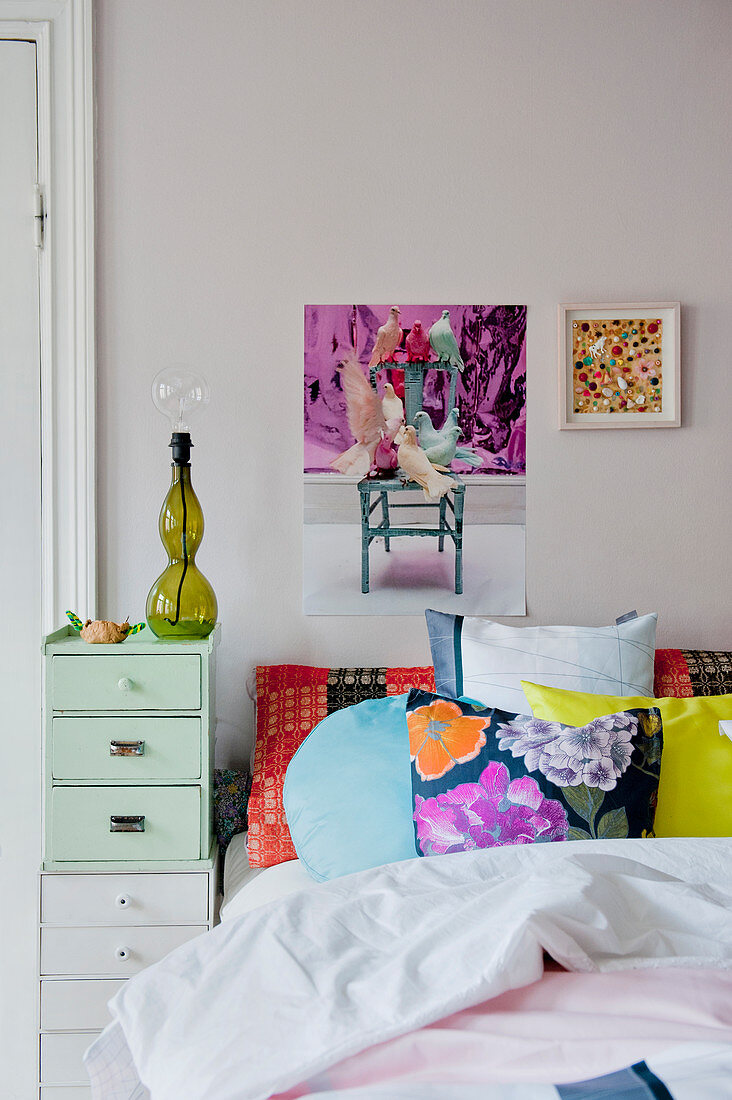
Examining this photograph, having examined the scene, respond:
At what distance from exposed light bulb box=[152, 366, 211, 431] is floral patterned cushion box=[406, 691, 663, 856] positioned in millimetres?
960

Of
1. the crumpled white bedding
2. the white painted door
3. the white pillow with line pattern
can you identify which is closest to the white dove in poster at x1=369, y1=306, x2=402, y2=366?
the white pillow with line pattern

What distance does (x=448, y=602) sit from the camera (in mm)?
2189

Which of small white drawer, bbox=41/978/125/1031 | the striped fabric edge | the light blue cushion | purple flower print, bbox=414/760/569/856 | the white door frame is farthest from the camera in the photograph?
the white door frame

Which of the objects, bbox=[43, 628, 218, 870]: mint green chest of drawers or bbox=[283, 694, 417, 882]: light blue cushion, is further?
bbox=[43, 628, 218, 870]: mint green chest of drawers

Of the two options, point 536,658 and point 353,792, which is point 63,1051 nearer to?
point 353,792

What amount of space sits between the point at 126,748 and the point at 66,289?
114cm

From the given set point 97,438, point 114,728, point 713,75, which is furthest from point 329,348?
point 713,75

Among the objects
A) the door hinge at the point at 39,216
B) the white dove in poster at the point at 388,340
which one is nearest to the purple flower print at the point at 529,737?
the white dove in poster at the point at 388,340

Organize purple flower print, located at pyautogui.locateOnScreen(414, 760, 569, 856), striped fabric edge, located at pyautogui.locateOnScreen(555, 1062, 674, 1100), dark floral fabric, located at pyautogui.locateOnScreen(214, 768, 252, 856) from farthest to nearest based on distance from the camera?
dark floral fabric, located at pyautogui.locateOnScreen(214, 768, 252, 856)
purple flower print, located at pyautogui.locateOnScreen(414, 760, 569, 856)
striped fabric edge, located at pyautogui.locateOnScreen(555, 1062, 674, 1100)

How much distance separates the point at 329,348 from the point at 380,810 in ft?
3.77

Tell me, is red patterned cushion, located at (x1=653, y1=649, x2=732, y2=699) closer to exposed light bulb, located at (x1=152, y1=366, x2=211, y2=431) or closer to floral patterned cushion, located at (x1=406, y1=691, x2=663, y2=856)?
floral patterned cushion, located at (x1=406, y1=691, x2=663, y2=856)

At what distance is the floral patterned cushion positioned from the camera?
4.66 ft

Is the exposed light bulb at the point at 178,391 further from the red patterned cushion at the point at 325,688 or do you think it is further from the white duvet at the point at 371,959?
the white duvet at the point at 371,959

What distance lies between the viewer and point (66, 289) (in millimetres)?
2131
